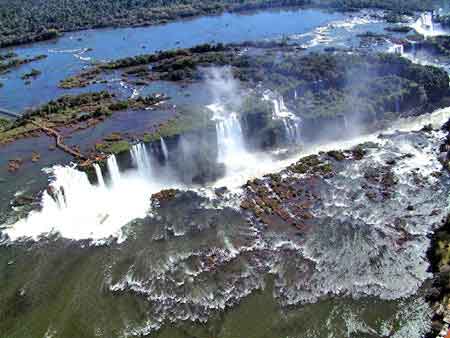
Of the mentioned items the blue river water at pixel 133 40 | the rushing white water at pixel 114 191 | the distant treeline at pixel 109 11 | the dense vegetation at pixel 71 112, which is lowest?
the rushing white water at pixel 114 191

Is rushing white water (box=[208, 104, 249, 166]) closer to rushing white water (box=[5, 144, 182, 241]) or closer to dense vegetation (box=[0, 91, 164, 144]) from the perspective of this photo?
rushing white water (box=[5, 144, 182, 241])

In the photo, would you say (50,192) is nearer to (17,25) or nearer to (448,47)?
(448,47)

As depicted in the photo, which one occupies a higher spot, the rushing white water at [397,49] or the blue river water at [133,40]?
the blue river water at [133,40]

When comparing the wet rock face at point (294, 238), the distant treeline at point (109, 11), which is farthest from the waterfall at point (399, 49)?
the distant treeline at point (109, 11)

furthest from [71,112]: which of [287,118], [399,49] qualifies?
[399,49]

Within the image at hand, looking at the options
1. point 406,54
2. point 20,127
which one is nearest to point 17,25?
point 20,127

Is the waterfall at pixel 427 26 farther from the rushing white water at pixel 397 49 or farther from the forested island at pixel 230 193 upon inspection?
the rushing white water at pixel 397 49

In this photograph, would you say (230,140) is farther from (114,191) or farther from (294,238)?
(294,238)
